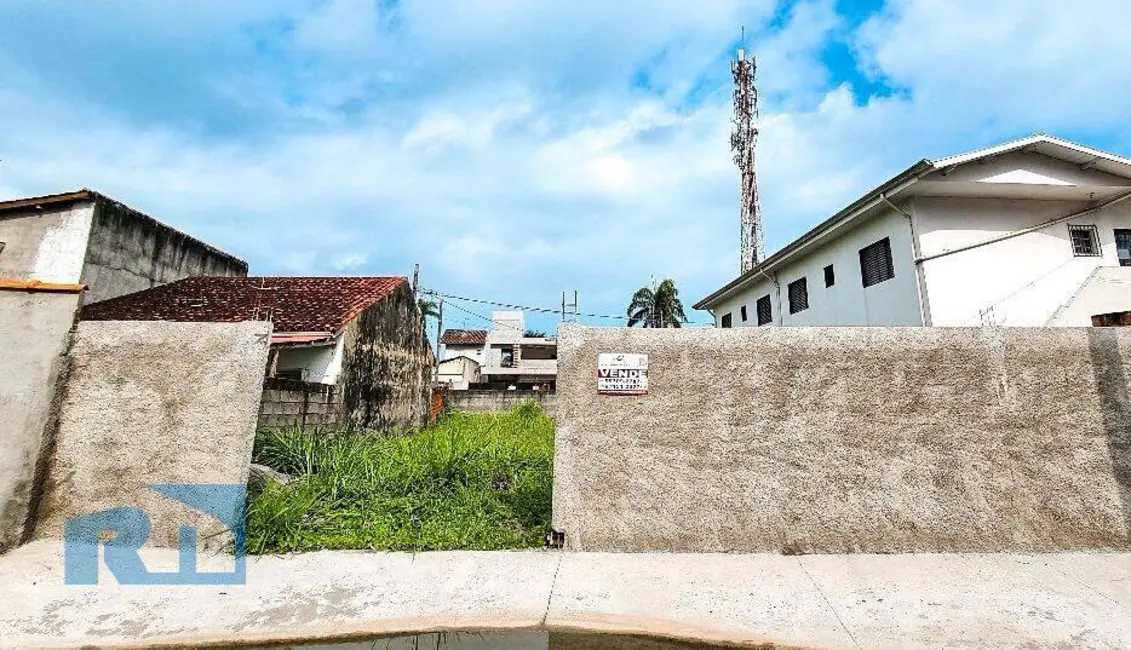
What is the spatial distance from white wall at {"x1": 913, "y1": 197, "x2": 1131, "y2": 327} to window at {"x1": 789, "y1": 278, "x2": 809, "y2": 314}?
15.1 feet

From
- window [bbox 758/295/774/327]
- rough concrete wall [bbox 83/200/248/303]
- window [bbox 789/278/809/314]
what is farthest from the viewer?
window [bbox 758/295/774/327]

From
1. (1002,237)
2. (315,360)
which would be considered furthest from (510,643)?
(1002,237)

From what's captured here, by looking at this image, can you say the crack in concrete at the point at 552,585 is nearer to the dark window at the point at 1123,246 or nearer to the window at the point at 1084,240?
the window at the point at 1084,240

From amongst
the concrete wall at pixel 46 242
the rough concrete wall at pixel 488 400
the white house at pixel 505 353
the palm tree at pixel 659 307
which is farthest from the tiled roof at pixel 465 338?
the concrete wall at pixel 46 242

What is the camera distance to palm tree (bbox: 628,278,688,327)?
1377 inches

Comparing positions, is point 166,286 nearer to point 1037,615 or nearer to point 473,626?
point 473,626

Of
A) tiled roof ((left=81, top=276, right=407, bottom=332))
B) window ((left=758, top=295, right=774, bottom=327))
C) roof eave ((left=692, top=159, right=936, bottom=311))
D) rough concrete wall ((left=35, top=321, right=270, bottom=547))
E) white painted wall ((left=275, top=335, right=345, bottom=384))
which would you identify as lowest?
rough concrete wall ((left=35, top=321, right=270, bottom=547))

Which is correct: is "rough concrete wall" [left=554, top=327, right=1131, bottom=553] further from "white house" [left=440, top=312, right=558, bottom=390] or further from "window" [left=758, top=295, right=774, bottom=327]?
"white house" [left=440, top=312, right=558, bottom=390]

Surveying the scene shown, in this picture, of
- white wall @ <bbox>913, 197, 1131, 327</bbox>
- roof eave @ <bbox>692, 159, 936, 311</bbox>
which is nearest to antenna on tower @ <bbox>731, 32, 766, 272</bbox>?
roof eave @ <bbox>692, 159, 936, 311</bbox>

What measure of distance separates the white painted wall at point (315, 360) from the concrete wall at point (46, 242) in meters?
6.55

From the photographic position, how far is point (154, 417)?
4.68m

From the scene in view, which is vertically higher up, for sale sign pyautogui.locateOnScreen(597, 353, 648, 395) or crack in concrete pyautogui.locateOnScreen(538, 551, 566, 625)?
for sale sign pyautogui.locateOnScreen(597, 353, 648, 395)

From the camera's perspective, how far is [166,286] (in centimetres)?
1434

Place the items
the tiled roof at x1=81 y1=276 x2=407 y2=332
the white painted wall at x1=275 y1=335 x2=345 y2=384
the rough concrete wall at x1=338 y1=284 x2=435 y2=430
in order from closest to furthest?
the white painted wall at x1=275 y1=335 x2=345 y2=384 < the rough concrete wall at x1=338 y1=284 x2=435 y2=430 < the tiled roof at x1=81 y1=276 x2=407 y2=332
